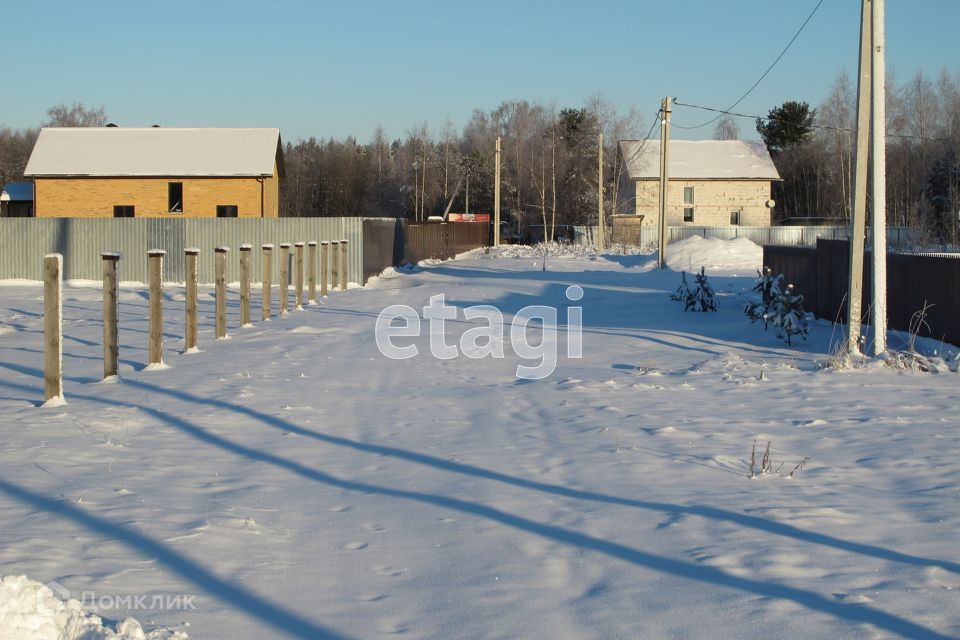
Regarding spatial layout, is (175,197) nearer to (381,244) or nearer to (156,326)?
(381,244)

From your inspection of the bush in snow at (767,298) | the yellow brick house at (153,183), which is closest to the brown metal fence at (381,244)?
the yellow brick house at (153,183)

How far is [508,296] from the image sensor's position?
25.7 meters

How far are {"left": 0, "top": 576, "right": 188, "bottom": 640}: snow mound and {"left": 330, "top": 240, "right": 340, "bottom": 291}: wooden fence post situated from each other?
A: 22.7 metres

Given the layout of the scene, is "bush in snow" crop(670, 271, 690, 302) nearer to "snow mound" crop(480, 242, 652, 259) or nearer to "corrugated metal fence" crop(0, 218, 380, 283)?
"corrugated metal fence" crop(0, 218, 380, 283)

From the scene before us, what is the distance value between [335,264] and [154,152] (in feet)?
92.3

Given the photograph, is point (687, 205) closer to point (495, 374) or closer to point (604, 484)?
point (495, 374)

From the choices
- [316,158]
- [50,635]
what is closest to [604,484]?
[50,635]

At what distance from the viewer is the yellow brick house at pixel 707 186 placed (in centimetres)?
7294

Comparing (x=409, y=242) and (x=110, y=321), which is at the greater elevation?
(x=409, y=242)

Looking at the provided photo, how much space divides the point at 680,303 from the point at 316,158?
82.0m

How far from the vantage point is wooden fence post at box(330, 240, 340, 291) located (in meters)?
27.1

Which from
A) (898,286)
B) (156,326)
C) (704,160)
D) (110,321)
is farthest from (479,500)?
(704,160)

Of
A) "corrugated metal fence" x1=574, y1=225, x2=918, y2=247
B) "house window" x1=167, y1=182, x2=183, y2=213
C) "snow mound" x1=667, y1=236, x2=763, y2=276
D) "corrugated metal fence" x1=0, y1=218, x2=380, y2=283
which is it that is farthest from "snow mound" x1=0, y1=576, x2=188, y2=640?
"corrugated metal fence" x1=574, y1=225, x2=918, y2=247

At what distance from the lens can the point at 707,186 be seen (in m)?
73.0
